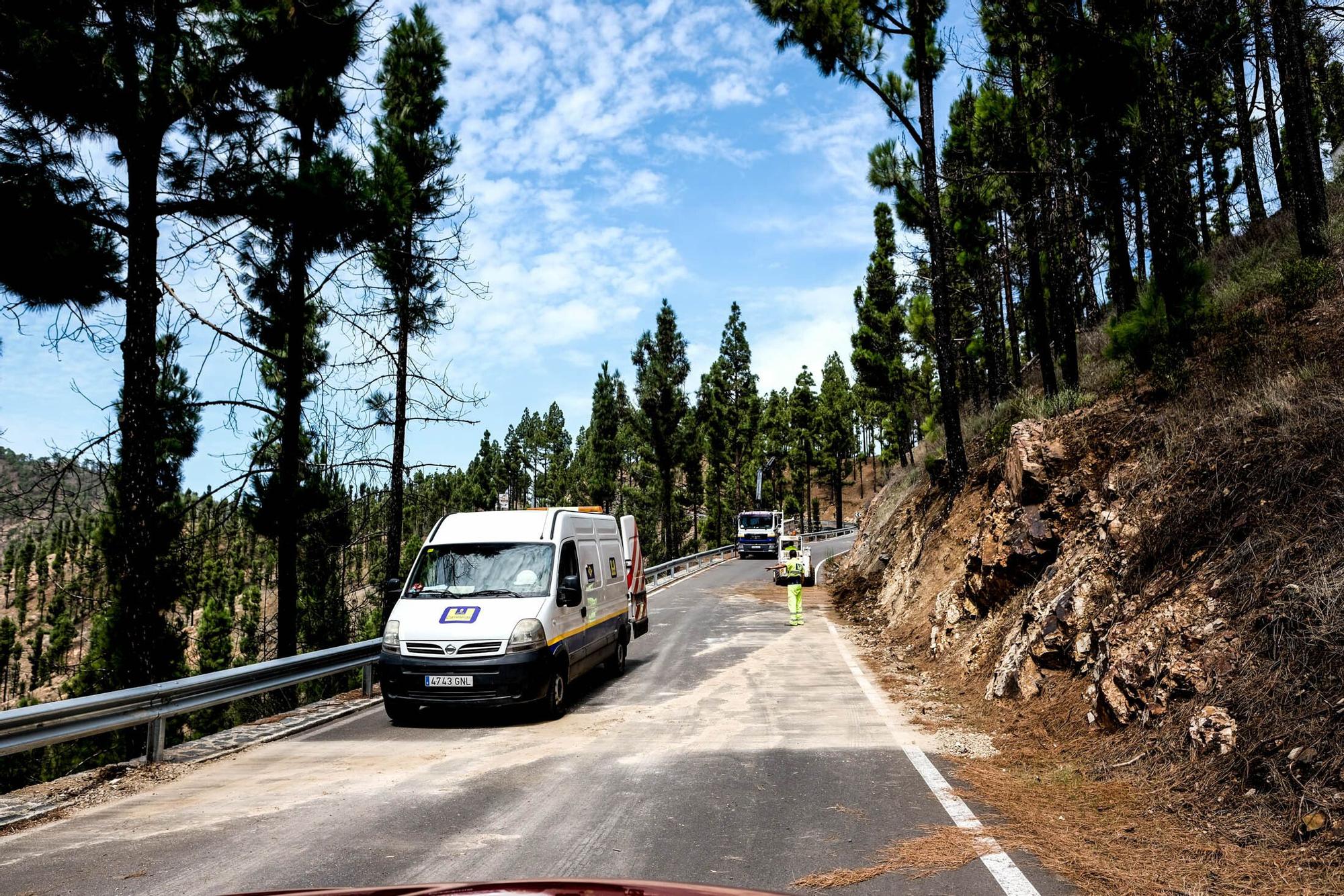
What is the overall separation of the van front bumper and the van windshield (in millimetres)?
929

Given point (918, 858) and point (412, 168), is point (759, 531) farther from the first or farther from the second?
point (918, 858)

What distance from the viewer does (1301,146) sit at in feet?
41.4

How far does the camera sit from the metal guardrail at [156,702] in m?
6.16

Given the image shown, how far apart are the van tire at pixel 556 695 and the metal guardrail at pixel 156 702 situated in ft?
10.0

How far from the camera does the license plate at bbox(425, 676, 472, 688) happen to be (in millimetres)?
8898

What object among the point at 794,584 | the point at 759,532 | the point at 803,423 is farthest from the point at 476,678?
the point at 803,423

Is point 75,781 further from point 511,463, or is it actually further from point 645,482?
point 511,463

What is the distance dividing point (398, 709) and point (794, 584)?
11353 mm

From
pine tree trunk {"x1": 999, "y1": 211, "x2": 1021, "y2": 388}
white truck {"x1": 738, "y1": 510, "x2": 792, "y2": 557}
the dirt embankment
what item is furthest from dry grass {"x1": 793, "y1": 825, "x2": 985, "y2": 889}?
white truck {"x1": 738, "y1": 510, "x2": 792, "y2": 557}

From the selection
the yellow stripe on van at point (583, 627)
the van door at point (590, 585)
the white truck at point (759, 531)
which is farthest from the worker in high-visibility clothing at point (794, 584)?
the white truck at point (759, 531)

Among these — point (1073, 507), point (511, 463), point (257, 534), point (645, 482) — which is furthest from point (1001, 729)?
point (511, 463)

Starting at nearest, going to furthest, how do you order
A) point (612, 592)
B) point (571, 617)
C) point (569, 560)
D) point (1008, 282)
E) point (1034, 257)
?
point (571, 617) → point (569, 560) → point (612, 592) → point (1034, 257) → point (1008, 282)

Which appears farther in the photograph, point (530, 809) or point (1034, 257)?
point (1034, 257)

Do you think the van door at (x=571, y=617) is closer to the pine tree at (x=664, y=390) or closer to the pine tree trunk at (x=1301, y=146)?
the pine tree trunk at (x=1301, y=146)
